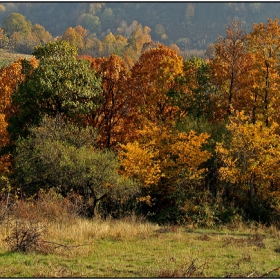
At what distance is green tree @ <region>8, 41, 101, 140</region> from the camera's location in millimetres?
27938

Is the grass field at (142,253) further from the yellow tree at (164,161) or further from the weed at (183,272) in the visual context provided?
the yellow tree at (164,161)

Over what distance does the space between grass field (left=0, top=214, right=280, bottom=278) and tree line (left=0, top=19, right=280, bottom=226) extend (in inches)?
159

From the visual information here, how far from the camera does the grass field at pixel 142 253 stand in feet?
37.7

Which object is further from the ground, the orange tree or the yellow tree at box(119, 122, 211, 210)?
the orange tree

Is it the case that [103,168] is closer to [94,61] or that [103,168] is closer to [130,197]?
[130,197]

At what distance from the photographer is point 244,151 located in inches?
926

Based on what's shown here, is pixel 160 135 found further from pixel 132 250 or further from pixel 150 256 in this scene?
pixel 150 256

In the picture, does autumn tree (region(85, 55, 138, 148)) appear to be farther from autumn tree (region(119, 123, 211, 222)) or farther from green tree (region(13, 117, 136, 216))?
green tree (region(13, 117, 136, 216))

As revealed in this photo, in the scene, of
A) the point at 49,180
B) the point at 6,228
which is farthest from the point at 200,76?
the point at 6,228

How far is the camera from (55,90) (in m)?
27.9

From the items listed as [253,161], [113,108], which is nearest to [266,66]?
[253,161]

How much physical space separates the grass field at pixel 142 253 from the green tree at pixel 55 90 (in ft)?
40.2

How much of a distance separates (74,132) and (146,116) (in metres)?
10.6

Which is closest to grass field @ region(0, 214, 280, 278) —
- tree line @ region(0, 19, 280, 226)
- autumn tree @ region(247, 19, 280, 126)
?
tree line @ region(0, 19, 280, 226)
